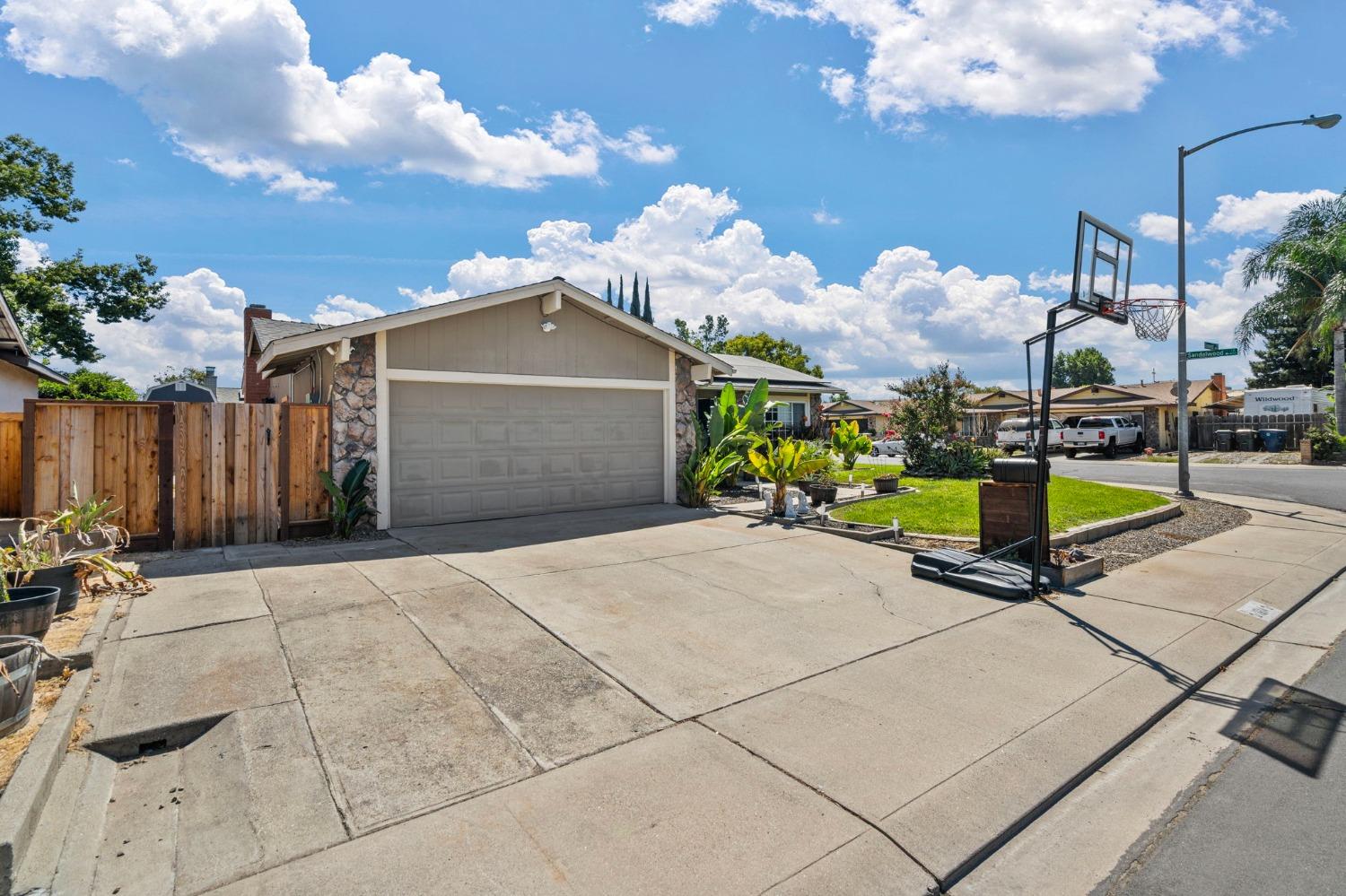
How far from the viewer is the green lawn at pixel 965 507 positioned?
964 cm

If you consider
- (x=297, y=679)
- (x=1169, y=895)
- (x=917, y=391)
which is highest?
(x=917, y=391)

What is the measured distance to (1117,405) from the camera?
33062 mm

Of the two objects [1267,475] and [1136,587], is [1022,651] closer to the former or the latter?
[1136,587]

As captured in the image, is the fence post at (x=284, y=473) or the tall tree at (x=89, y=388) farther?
the tall tree at (x=89, y=388)

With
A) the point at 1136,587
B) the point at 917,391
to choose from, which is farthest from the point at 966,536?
the point at 917,391

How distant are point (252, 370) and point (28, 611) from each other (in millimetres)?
17732

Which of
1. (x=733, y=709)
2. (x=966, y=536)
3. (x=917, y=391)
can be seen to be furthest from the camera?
(x=917, y=391)

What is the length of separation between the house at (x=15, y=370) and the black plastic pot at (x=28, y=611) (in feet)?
21.4

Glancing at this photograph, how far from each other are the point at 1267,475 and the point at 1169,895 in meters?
21.5

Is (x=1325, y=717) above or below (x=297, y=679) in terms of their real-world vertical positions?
below

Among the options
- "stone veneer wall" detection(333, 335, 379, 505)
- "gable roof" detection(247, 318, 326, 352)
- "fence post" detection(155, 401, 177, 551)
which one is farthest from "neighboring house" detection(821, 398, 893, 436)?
"fence post" detection(155, 401, 177, 551)

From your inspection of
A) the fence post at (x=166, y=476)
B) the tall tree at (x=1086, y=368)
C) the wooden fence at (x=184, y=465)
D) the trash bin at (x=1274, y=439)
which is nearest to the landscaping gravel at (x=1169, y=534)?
the wooden fence at (x=184, y=465)

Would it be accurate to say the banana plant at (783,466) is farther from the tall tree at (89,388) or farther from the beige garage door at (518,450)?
the tall tree at (89,388)

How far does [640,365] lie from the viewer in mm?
11820
